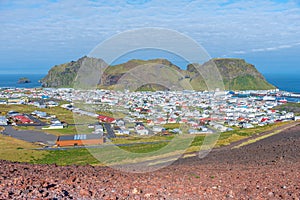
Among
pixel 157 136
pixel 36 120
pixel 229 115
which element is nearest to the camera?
pixel 157 136

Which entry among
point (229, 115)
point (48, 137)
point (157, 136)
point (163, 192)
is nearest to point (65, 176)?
point (163, 192)

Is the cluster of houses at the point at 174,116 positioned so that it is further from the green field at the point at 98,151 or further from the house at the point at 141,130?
the green field at the point at 98,151

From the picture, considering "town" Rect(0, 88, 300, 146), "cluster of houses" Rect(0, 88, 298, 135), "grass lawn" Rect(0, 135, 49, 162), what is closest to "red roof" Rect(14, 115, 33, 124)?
"town" Rect(0, 88, 300, 146)

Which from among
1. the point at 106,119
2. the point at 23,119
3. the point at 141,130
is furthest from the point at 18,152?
the point at 23,119

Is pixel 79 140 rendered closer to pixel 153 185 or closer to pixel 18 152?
pixel 18 152

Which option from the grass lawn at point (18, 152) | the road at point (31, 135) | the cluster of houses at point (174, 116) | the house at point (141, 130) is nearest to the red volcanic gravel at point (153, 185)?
the grass lawn at point (18, 152)

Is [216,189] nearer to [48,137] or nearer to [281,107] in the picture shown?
[48,137]

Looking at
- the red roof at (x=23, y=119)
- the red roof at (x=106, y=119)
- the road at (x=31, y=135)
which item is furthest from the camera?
the red roof at (x=23, y=119)

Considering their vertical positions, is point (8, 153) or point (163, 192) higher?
point (163, 192)

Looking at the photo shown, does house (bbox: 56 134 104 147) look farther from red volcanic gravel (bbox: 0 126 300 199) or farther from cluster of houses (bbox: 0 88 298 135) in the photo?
red volcanic gravel (bbox: 0 126 300 199)
